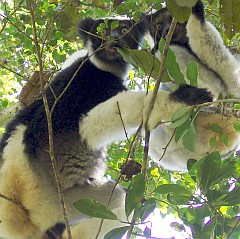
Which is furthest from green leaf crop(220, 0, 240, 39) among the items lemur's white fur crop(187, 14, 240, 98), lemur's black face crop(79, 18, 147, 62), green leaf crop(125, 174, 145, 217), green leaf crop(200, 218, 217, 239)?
lemur's black face crop(79, 18, 147, 62)

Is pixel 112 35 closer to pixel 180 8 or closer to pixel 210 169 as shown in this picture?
pixel 210 169

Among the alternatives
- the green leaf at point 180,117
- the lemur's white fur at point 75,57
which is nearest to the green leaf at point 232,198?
the green leaf at point 180,117

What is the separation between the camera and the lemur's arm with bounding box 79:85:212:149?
2602 millimetres

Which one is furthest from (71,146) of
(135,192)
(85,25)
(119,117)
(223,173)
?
(85,25)

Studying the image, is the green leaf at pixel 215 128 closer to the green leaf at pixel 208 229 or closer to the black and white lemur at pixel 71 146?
the black and white lemur at pixel 71 146

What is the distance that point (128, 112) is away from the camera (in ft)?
8.96

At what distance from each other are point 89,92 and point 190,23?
0.91 meters

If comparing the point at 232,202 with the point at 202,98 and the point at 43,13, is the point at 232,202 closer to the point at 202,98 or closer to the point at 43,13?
the point at 202,98

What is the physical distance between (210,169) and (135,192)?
39 cm

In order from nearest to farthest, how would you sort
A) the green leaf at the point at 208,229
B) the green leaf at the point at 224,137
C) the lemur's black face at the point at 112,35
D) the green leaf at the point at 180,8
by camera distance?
the green leaf at the point at 180,8 → the green leaf at the point at 208,229 → the green leaf at the point at 224,137 → the lemur's black face at the point at 112,35

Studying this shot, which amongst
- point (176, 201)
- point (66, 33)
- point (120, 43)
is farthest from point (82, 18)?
point (176, 201)

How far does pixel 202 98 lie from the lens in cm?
254

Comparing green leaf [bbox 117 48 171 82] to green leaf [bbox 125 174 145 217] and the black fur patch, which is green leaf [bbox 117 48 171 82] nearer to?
the black fur patch

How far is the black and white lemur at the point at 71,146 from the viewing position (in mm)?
2785
